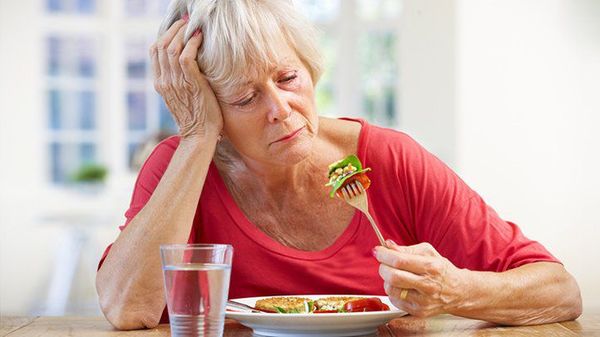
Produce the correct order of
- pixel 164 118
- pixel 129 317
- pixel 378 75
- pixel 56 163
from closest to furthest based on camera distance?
pixel 129 317, pixel 56 163, pixel 164 118, pixel 378 75

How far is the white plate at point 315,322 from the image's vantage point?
1.36 meters

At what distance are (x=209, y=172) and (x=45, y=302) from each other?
4.76 m

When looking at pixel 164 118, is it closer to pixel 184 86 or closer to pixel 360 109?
pixel 360 109

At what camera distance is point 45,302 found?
640 cm

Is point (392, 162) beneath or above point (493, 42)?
beneath

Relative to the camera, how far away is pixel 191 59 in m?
1.80

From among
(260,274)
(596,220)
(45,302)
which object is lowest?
(45,302)

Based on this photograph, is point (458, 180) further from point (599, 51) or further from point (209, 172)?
point (599, 51)

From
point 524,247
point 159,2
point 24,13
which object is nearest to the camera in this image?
point 524,247

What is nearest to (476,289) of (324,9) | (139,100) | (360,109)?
(139,100)

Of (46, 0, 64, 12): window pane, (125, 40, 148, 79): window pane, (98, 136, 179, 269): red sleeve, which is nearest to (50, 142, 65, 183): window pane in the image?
(125, 40, 148, 79): window pane

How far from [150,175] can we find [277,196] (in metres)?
0.28

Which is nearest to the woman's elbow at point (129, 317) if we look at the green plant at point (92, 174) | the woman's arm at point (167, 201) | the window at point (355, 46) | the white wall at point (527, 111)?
the woman's arm at point (167, 201)

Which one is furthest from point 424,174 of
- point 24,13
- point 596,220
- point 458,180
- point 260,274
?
point 24,13
